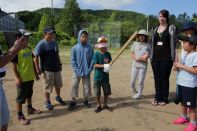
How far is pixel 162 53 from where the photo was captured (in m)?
6.99

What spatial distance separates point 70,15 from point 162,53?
48.1 metres

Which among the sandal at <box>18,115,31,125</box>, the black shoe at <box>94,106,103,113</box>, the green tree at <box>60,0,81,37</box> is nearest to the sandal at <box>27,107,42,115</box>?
the sandal at <box>18,115,31,125</box>

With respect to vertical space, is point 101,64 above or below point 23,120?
above

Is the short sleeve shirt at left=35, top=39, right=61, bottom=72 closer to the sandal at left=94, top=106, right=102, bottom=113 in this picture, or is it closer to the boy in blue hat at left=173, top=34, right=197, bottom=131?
the sandal at left=94, top=106, right=102, bottom=113

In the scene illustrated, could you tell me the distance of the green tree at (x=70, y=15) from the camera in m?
52.5

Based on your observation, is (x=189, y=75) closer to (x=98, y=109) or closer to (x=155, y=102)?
(x=155, y=102)

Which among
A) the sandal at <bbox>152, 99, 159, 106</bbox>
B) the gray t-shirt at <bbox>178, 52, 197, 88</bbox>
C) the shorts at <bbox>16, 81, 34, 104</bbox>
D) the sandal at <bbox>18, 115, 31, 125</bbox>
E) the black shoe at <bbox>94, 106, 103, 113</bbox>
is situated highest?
the gray t-shirt at <bbox>178, 52, 197, 88</bbox>

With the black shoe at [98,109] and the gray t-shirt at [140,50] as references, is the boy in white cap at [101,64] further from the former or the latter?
the gray t-shirt at [140,50]

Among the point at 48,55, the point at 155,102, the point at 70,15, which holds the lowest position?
the point at 155,102

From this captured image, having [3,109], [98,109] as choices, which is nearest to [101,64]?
[98,109]

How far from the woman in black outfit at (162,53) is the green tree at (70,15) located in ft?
147

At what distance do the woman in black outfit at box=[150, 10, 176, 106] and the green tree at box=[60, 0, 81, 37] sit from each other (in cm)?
4495

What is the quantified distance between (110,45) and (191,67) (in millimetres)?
27009

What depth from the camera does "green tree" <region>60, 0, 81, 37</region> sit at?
52469 millimetres
